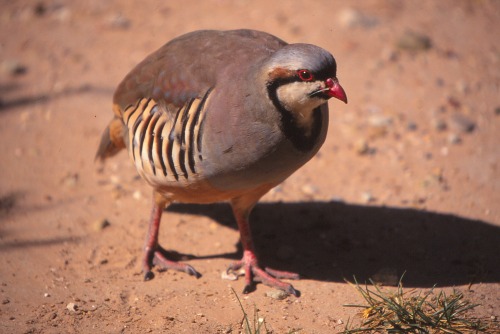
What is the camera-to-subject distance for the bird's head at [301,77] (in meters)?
3.43

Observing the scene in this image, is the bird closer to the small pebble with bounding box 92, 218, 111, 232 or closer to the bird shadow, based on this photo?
the bird shadow

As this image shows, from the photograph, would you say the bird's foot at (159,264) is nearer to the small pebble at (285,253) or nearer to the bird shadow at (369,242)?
the bird shadow at (369,242)

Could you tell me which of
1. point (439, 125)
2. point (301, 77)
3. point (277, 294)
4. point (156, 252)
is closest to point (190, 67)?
point (301, 77)

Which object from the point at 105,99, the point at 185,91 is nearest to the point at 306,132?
the point at 185,91

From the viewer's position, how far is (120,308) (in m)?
3.89

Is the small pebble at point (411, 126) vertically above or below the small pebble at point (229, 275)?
above

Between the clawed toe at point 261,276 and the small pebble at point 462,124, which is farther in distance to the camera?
the small pebble at point 462,124

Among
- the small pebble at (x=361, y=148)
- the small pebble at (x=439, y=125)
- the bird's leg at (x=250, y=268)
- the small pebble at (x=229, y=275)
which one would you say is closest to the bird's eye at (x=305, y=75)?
the bird's leg at (x=250, y=268)

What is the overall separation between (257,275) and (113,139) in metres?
1.40

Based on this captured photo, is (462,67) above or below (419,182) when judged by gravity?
above

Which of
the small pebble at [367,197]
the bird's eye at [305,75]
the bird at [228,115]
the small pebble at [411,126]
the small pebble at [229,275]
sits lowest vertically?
the small pebble at [229,275]

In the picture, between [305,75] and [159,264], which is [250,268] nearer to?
[159,264]

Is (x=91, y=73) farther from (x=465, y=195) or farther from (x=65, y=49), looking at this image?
(x=465, y=195)

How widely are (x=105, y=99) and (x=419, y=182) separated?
117 inches
